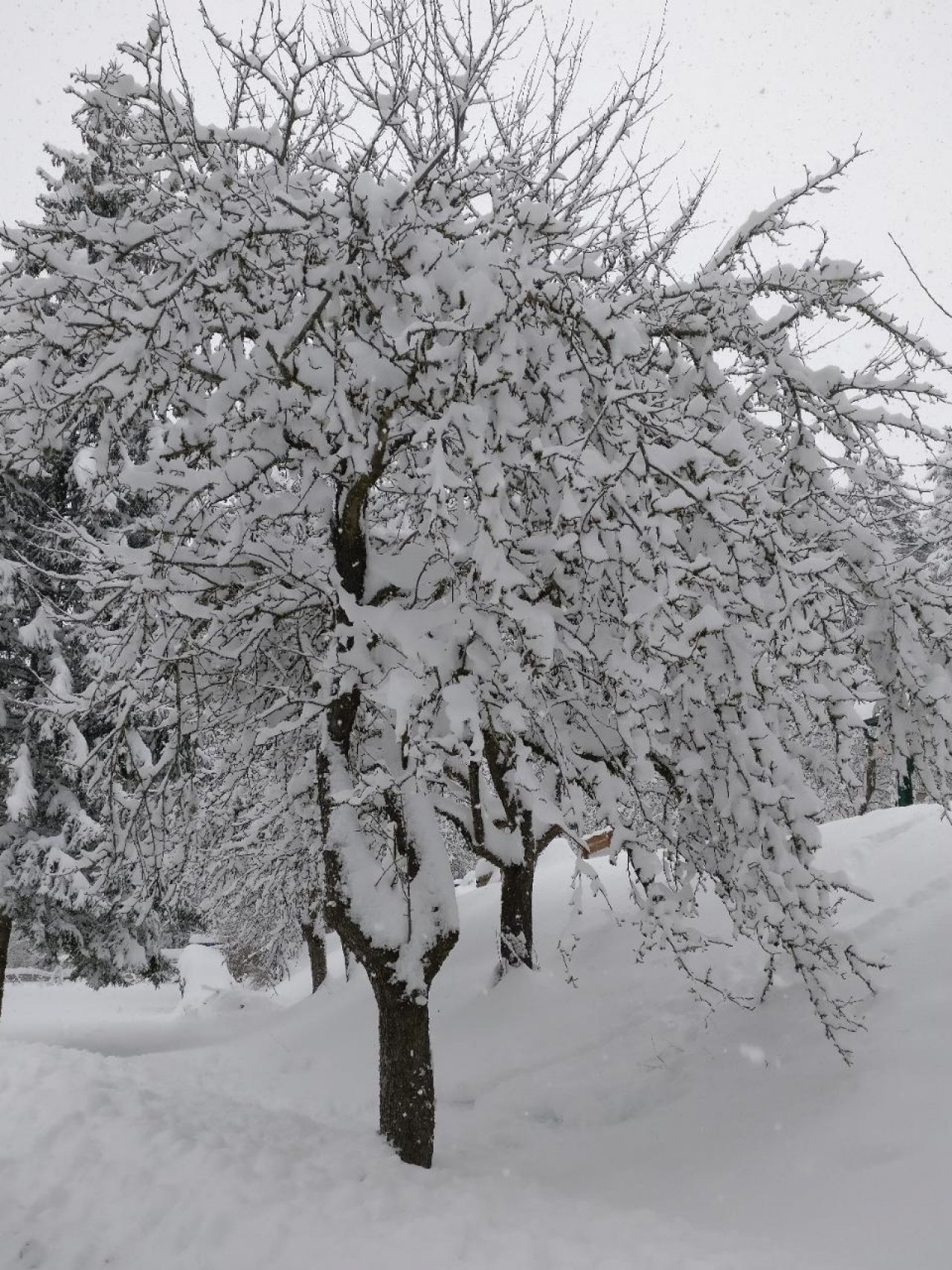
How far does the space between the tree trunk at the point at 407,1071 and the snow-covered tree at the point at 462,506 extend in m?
0.02

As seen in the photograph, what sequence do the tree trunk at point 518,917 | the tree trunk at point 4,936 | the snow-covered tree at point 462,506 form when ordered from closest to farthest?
1. the snow-covered tree at point 462,506
2. the tree trunk at point 518,917
3. the tree trunk at point 4,936

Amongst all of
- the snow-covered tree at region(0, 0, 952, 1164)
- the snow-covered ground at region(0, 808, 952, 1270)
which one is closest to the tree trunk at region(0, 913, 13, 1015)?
the snow-covered ground at region(0, 808, 952, 1270)

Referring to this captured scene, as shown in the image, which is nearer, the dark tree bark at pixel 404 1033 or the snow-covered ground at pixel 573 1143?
the snow-covered ground at pixel 573 1143

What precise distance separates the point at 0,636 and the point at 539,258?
8.98 metres

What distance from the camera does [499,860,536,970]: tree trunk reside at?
9.19 metres

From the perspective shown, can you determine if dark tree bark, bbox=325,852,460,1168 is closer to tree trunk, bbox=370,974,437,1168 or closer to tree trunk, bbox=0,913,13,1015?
tree trunk, bbox=370,974,437,1168

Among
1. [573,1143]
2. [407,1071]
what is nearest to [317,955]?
[573,1143]

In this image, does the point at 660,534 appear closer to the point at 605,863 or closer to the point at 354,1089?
the point at 354,1089

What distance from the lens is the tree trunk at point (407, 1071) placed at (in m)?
5.43

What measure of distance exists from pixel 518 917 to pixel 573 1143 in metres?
2.96

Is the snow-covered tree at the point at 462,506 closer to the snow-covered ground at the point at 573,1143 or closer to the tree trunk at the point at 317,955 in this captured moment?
the snow-covered ground at the point at 573,1143

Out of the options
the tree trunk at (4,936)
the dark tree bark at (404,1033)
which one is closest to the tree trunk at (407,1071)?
the dark tree bark at (404,1033)

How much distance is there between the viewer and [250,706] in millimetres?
6465

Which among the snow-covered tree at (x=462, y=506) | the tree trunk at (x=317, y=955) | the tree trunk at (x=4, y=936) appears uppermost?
the snow-covered tree at (x=462, y=506)
